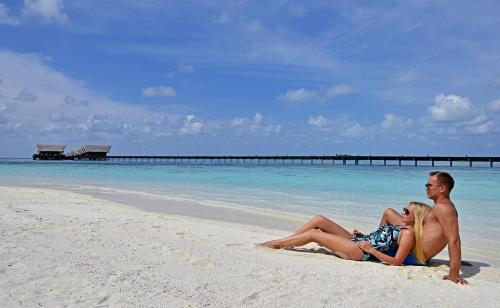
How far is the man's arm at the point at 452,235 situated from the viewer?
151 inches

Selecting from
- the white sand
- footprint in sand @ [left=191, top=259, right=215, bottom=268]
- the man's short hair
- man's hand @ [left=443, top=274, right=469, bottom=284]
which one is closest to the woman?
the white sand

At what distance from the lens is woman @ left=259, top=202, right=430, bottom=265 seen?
431 centimetres

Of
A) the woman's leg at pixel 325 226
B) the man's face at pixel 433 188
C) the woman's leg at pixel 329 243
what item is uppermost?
the man's face at pixel 433 188

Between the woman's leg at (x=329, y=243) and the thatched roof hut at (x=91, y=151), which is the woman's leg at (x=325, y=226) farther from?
the thatched roof hut at (x=91, y=151)

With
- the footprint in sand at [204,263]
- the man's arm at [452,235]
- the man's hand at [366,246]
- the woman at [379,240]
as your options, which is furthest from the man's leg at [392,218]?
the footprint in sand at [204,263]

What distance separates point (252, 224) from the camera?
730 cm

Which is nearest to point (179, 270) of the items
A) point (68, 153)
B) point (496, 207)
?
point (496, 207)

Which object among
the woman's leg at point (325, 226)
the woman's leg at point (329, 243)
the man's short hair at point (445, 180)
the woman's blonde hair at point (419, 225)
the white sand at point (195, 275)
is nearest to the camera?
the white sand at point (195, 275)

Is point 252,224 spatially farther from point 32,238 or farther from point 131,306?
point 131,306

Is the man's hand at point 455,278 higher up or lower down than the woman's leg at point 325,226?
lower down

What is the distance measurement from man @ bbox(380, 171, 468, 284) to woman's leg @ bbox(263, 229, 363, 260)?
0.69 metres

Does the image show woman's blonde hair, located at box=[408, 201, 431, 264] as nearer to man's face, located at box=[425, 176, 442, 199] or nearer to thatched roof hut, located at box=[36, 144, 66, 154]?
man's face, located at box=[425, 176, 442, 199]

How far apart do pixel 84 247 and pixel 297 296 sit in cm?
244

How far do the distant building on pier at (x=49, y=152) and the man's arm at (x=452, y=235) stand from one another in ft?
258
